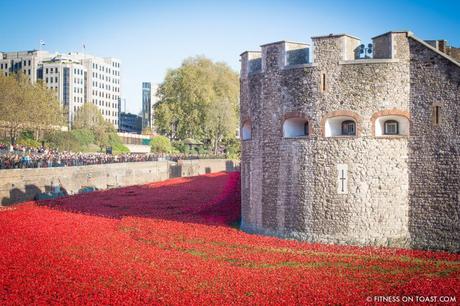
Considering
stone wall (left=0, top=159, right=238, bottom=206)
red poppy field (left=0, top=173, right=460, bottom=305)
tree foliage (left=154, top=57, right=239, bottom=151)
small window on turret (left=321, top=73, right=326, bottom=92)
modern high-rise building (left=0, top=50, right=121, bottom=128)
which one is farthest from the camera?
modern high-rise building (left=0, top=50, right=121, bottom=128)

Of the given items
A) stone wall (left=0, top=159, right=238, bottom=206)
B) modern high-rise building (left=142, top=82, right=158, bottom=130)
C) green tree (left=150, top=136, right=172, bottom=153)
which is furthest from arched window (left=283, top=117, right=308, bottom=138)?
modern high-rise building (left=142, top=82, right=158, bottom=130)

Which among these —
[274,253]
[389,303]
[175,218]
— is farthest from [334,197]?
[175,218]

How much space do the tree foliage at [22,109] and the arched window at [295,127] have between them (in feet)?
144

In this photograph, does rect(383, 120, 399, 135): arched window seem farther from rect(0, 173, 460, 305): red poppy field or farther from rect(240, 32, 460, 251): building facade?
rect(0, 173, 460, 305): red poppy field

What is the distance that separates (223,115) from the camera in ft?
264

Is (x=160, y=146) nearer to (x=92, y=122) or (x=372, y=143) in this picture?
(x=92, y=122)

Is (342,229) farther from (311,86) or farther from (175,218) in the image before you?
(175,218)

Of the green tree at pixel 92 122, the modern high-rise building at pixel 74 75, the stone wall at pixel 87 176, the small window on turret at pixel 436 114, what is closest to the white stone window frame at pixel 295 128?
the small window on turret at pixel 436 114

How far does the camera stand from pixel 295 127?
20.6m

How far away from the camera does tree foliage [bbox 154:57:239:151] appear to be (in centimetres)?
8106

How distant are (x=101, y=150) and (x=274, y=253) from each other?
62.8m

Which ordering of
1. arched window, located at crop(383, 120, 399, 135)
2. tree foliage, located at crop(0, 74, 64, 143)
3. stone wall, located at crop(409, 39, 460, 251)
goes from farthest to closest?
tree foliage, located at crop(0, 74, 64, 143) → arched window, located at crop(383, 120, 399, 135) → stone wall, located at crop(409, 39, 460, 251)

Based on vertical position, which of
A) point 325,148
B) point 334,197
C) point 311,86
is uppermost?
point 311,86

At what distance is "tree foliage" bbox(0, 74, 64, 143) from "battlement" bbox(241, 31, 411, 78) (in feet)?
140
